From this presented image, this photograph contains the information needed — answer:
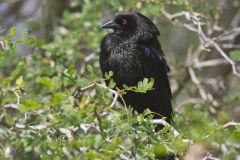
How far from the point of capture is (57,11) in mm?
7688

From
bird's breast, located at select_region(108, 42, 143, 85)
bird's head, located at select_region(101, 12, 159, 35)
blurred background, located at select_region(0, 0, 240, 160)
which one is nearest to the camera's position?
bird's breast, located at select_region(108, 42, 143, 85)

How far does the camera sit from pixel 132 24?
5.71m

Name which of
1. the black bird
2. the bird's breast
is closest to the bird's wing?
the black bird

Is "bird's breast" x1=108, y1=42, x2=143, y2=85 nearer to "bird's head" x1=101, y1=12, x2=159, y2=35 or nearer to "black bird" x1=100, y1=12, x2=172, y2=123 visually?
"black bird" x1=100, y1=12, x2=172, y2=123

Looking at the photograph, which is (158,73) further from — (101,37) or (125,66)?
(101,37)

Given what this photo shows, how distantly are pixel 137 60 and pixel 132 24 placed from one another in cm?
53

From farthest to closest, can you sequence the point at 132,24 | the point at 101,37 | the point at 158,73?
1. the point at 101,37
2. the point at 132,24
3. the point at 158,73

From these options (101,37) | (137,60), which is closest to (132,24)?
(137,60)

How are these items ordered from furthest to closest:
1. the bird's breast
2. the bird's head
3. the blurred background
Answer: the bird's head
the blurred background
the bird's breast

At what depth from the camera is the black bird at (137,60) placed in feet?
17.4

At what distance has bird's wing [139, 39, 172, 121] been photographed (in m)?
5.41

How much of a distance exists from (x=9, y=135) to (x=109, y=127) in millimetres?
562

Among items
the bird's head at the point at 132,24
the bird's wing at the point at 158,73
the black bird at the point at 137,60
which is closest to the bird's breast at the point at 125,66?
the black bird at the point at 137,60

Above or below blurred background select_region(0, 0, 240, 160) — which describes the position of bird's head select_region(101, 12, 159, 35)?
above
